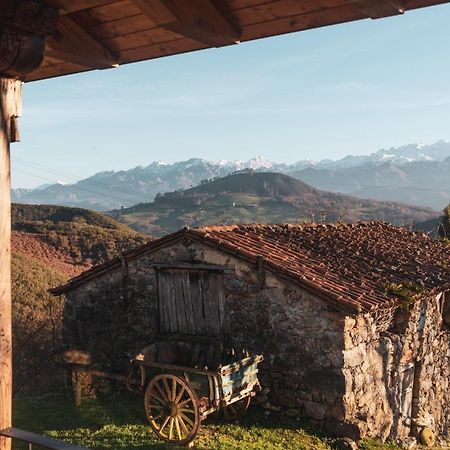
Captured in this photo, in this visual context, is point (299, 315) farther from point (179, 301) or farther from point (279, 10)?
point (279, 10)

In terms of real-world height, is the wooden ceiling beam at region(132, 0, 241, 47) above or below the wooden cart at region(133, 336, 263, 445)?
above

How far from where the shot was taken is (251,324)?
33.3 ft

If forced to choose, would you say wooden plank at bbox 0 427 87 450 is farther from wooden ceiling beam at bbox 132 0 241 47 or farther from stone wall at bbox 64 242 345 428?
stone wall at bbox 64 242 345 428

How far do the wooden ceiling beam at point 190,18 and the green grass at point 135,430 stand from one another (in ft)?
24.5

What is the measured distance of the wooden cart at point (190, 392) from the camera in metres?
8.40

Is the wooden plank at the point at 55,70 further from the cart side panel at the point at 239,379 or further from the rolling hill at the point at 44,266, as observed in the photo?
the rolling hill at the point at 44,266

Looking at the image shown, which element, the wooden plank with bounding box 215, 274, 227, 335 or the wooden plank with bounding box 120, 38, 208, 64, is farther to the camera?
the wooden plank with bounding box 215, 274, 227, 335

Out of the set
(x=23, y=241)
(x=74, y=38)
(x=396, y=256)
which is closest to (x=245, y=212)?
(x=23, y=241)

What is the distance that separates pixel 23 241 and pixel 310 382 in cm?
2758

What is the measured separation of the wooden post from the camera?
250cm

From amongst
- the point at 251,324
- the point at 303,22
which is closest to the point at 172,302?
the point at 251,324

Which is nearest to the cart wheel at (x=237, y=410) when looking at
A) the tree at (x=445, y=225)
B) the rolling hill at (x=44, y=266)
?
the rolling hill at (x=44, y=266)

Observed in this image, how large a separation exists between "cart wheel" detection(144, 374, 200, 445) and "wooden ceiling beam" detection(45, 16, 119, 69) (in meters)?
6.56

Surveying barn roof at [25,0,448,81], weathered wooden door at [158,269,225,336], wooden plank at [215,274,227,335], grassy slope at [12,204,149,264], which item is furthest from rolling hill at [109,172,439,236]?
barn roof at [25,0,448,81]
